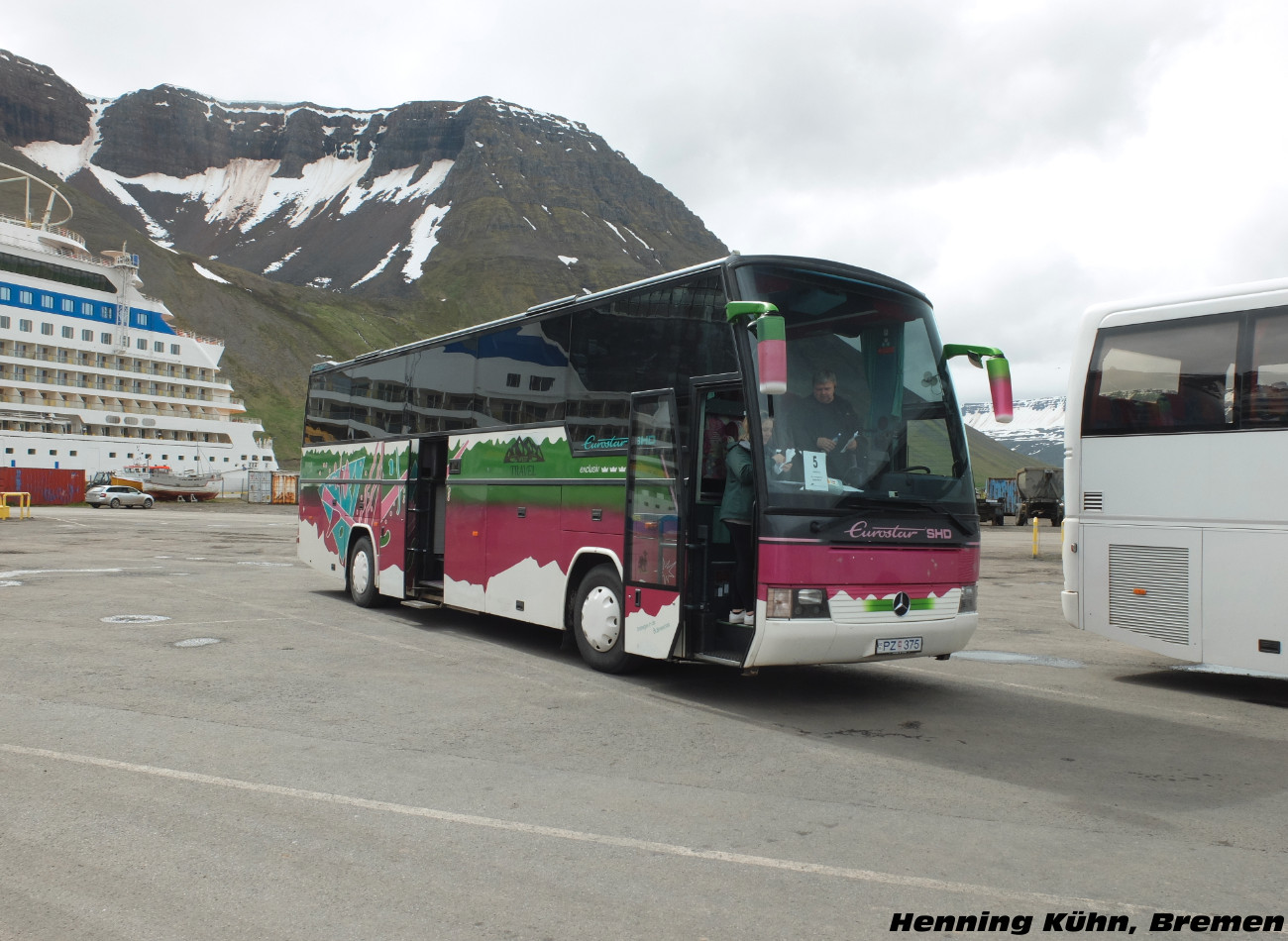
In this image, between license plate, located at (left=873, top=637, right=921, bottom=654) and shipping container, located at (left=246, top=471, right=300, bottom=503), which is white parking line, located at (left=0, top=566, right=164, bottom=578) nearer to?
license plate, located at (left=873, top=637, right=921, bottom=654)

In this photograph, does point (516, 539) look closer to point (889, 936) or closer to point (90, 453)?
point (889, 936)

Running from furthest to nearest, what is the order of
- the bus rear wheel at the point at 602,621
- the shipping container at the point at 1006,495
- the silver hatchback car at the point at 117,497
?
the shipping container at the point at 1006,495 < the silver hatchback car at the point at 117,497 < the bus rear wheel at the point at 602,621

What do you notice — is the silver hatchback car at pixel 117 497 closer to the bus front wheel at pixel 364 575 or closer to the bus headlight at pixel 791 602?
the bus front wheel at pixel 364 575

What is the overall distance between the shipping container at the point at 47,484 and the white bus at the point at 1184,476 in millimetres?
67512

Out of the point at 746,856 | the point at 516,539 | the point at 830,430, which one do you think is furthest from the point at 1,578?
the point at 746,856

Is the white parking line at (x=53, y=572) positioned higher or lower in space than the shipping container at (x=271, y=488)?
lower

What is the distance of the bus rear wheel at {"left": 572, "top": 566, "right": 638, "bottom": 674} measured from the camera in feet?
28.9

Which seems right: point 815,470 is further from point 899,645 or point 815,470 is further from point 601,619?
point 601,619

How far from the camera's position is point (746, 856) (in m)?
4.44

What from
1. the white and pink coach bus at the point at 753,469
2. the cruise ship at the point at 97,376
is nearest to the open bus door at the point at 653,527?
the white and pink coach bus at the point at 753,469

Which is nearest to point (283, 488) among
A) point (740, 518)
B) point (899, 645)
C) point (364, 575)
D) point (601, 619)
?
point (364, 575)

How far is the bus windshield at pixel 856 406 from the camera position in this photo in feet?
24.3

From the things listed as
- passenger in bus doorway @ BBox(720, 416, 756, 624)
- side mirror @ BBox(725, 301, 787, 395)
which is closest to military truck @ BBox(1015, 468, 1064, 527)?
passenger in bus doorway @ BBox(720, 416, 756, 624)

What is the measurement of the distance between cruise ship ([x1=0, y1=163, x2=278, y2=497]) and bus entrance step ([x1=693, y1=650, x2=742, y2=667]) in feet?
239
